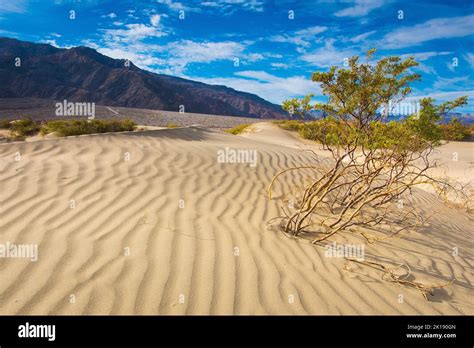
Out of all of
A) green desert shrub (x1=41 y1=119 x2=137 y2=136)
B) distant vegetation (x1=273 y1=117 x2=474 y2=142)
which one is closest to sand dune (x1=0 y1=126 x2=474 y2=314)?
distant vegetation (x1=273 y1=117 x2=474 y2=142)

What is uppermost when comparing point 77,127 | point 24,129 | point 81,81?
point 81,81

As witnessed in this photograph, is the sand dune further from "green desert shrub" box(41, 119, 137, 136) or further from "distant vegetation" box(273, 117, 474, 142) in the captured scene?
"green desert shrub" box(41, 119, 137, 136)

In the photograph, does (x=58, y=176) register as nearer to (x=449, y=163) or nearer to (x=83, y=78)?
(x=449, y=163)

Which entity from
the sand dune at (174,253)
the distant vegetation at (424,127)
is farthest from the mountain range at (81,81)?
the distant vegetation at (424,127)

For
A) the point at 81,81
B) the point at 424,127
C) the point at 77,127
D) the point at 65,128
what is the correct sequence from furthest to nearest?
the point at 81,81, the point at 77,127, the point at 65,128, the point at 424,127

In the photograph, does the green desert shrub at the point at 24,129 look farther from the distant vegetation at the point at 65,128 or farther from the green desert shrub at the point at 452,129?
the green desert shrub at the point at 452,129

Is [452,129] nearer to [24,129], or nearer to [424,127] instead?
[424,127]

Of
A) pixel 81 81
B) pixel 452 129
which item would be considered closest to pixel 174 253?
pixel 452 129
